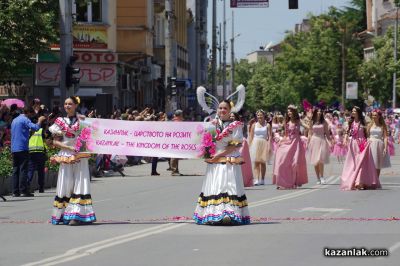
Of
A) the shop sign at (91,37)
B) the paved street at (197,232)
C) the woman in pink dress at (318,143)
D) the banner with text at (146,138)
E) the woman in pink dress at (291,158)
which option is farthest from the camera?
the shop sign at (91,37)

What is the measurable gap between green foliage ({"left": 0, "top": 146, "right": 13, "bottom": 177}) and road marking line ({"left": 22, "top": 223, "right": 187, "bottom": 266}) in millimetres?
8528

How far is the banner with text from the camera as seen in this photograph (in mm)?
17500

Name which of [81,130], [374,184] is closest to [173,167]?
[374,184]

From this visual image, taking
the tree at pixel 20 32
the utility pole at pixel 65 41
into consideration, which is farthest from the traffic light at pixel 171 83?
the utility pole at pixel 65 41

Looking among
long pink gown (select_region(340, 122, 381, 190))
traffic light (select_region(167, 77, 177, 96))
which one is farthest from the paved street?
traffic light (select_region(167, 77, 177, 96))

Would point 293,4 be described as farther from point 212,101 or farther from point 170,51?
point 212,101

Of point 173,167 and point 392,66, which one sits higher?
point 392,66

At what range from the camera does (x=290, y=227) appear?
608 inches

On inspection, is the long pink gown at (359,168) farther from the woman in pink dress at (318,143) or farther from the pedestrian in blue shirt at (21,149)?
the pedestrian in blue shirt at (21,149)

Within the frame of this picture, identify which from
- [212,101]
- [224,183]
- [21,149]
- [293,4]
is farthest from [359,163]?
[293,4]

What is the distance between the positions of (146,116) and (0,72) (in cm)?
572

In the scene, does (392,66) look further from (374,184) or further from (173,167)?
(374,184)

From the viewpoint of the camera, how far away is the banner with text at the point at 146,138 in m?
17.5

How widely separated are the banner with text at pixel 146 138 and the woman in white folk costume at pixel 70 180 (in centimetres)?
70
